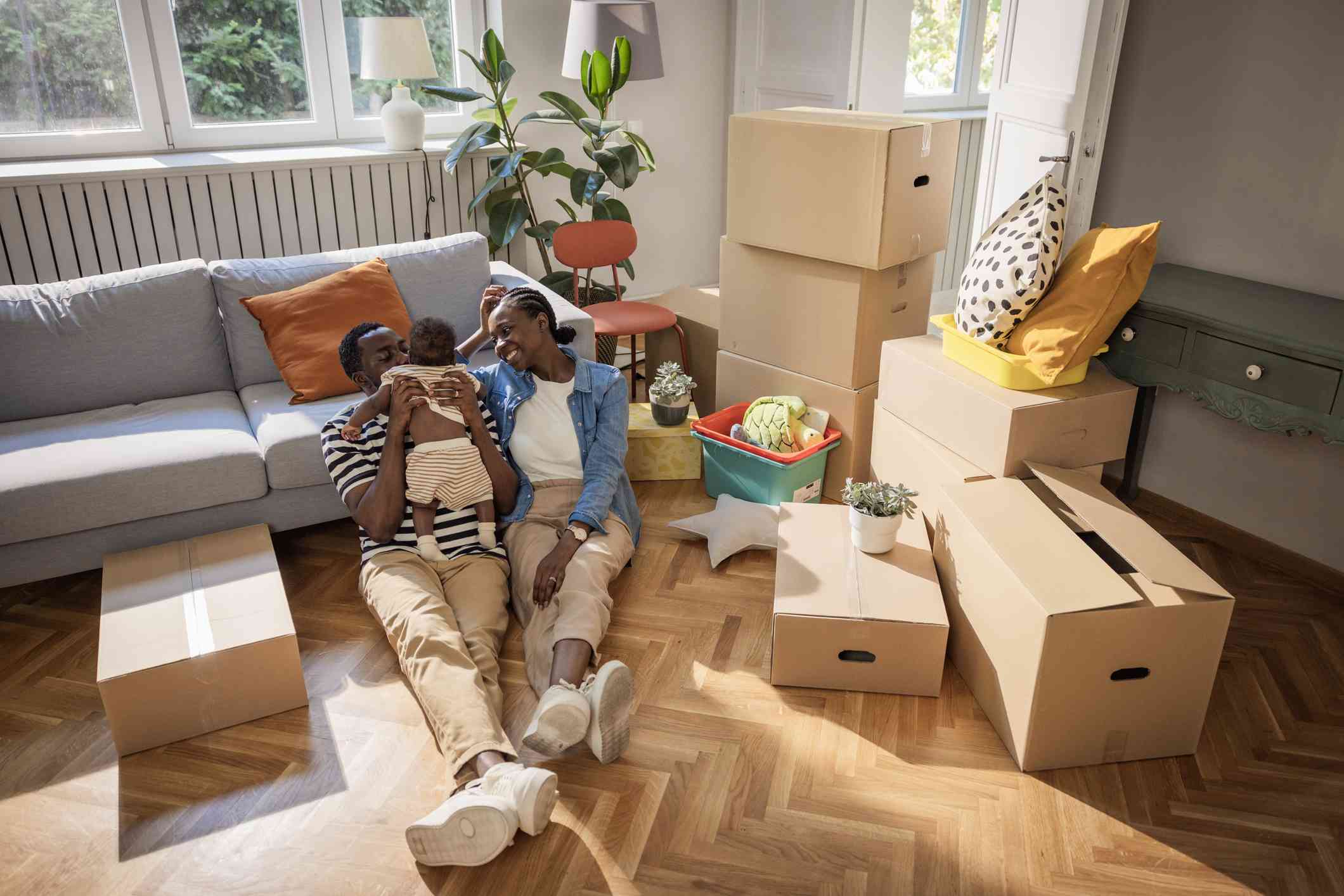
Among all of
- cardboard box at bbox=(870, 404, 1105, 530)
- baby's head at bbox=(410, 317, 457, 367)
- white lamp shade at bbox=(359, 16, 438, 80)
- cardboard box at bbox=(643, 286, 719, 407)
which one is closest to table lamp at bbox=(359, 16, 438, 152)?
white lamp shade at bbox=(359, 16, 438, 80)

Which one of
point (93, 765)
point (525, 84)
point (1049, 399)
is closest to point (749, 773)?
point (1049, 399)

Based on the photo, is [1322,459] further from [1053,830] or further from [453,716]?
[453,716]

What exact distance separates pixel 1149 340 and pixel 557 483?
1631 mm

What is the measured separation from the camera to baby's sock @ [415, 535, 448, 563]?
2477mm

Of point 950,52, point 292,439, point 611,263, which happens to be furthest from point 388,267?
point 950,52

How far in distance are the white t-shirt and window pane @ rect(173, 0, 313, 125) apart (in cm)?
230

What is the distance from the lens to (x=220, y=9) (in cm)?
389

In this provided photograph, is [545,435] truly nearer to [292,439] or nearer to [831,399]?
[292,439]

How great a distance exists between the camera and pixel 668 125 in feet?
15.7

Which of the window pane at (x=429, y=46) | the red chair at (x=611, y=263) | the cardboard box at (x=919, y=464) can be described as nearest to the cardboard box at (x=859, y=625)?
the cardboard box at (x=919, y=464)

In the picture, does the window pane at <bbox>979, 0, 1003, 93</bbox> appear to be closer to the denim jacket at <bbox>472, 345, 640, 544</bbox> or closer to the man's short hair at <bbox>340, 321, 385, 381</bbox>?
the denim jacket at <bbox>472, 345, 640, 544</bbox>

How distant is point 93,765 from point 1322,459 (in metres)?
3.21

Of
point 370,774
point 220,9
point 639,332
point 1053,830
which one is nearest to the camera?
point 1053,830

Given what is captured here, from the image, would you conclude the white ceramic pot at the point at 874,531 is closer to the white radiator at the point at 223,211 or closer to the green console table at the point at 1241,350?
the green console table at the point at 1241,350
